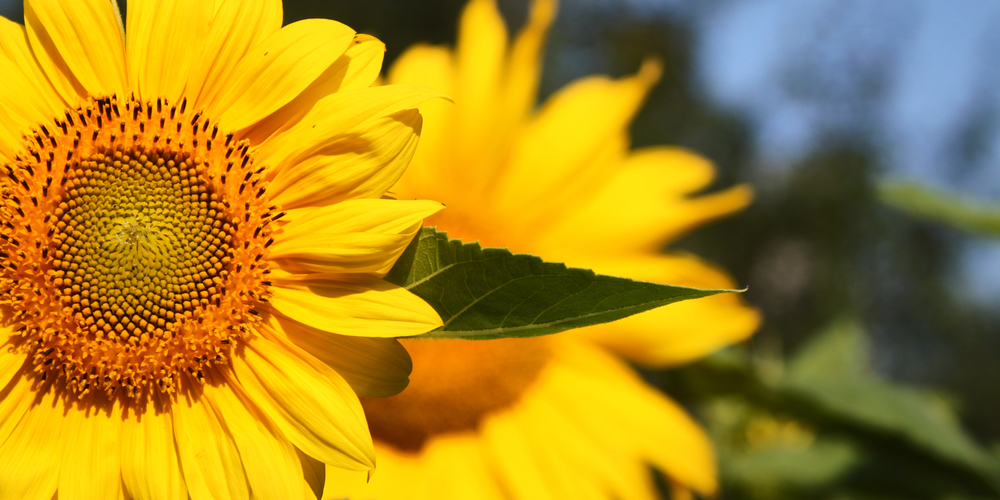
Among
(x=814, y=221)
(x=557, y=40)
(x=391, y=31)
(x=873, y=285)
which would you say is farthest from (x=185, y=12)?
(x=814, y=221)

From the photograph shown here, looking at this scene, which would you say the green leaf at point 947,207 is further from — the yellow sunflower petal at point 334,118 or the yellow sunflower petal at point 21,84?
the yellow sunflower petal at point 21,84

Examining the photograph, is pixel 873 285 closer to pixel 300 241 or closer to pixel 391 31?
pixel 391 31

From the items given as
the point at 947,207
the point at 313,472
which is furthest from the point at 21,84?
the point at 947,207

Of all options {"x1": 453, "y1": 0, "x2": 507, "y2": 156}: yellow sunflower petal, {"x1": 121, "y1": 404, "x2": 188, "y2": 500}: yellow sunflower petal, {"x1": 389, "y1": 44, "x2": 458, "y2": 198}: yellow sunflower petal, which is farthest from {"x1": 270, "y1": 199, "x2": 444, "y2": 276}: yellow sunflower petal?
{"x1": 453, "y1": 0, "x2": 507, "y2": 156}: yellow sunflower petal

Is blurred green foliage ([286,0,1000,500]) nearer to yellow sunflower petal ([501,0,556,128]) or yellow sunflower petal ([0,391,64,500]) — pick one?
yellow sunflower petal ([501,0,556,128])

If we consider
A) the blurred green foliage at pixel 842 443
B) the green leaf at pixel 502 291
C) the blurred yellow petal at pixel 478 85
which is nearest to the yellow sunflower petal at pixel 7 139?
the green leaf at pixel 502 291

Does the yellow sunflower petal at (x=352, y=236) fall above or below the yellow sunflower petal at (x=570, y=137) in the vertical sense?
below

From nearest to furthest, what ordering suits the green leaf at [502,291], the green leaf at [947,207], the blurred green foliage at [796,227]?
the green leaf at [502,291] < the green leaf at [947,207] < the blurred green foliage at [796,227]
